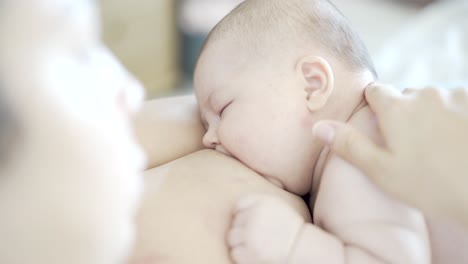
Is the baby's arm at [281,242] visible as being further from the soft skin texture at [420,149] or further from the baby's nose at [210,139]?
the baby's nose at [210,139]

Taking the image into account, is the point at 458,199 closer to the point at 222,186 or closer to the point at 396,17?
the point at 222,186

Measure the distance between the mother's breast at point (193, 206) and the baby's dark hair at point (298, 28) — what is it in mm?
219

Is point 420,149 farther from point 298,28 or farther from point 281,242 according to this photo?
point 298,28

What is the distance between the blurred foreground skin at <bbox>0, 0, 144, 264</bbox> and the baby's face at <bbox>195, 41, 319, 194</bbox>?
0.45 meters

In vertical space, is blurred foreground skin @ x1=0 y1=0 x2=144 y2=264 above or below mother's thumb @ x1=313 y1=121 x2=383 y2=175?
above

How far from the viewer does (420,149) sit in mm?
659

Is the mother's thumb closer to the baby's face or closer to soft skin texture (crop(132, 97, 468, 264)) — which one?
soft skin texture (crop(132, 97, 468, 264))

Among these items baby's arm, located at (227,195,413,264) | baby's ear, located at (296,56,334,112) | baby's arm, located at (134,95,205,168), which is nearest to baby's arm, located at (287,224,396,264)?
baby's arm, located at (227,195,413,264)

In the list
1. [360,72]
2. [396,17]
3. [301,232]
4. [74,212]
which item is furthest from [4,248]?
[396,17]

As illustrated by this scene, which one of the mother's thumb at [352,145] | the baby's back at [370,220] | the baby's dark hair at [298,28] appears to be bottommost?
the baby's back at [370,220]

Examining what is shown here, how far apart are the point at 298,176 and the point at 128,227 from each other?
0.48 m

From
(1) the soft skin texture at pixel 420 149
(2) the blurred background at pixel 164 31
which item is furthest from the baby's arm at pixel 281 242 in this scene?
(2) the blurred background at pixel 164 31

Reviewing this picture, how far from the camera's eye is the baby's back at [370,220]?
0.70 meters

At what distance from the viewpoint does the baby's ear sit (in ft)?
2.87
